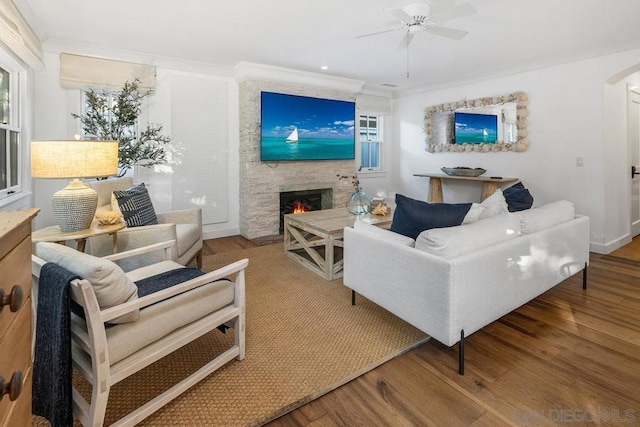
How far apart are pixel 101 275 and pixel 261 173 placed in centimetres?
367

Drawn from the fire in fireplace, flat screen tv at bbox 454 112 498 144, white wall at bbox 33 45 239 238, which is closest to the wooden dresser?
white wall at bbox 33 45 239 238

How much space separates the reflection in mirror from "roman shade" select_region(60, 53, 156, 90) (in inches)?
172

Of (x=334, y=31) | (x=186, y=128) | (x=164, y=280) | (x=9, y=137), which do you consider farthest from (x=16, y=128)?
(x=334, y=31)

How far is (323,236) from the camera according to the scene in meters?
3.20

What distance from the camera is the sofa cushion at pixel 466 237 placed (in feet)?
5.98

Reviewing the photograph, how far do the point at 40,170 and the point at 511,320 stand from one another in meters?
3.28

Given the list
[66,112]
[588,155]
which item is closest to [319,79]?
[66,112]

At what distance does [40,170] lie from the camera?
214 centimetres

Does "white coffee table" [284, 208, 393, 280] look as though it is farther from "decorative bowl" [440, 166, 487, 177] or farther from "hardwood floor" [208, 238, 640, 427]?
"decorative bowl" [440, 166, 487, 177]

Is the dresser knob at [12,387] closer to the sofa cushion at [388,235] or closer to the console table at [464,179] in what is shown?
the sofa cushion at [388,235]

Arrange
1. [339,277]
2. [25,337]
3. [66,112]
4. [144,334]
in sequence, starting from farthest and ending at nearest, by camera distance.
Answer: [66,112], [339,277], [144,334], [25,337]

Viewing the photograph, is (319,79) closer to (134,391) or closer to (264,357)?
(264,357)

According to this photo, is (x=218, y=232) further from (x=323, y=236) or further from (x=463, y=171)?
(x=463, y=171)

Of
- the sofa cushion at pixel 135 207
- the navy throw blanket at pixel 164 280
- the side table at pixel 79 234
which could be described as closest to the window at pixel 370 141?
the sofa cushion at pixel 135 207
